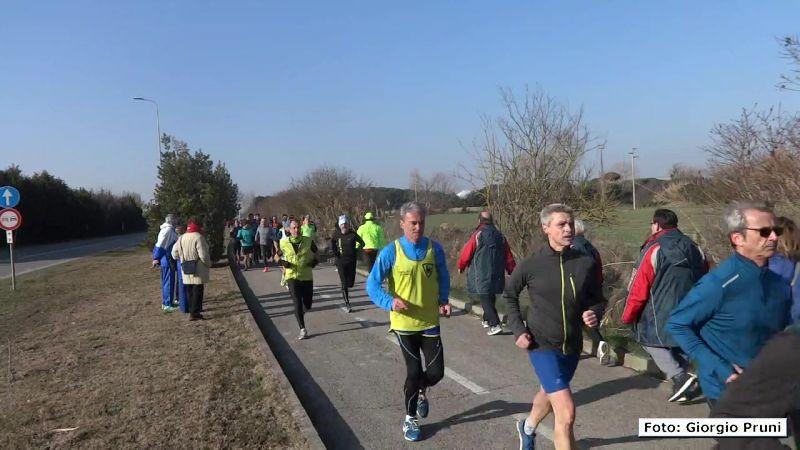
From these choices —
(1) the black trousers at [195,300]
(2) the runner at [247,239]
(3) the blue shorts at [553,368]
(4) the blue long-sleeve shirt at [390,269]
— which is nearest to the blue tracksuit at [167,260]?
(1) the black trousers at [195,300]

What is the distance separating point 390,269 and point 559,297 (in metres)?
1.54

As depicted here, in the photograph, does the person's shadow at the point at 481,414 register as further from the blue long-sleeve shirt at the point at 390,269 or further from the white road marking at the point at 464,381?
the blue long-sleeve shirt at the point at 390,269

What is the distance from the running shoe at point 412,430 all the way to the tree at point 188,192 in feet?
52.4

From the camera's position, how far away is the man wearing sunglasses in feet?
9.29

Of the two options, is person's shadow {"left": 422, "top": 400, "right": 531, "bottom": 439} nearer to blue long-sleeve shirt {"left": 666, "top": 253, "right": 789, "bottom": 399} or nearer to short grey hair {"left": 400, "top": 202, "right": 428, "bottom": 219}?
short grey hair {"left": 400, "top": 202, "right": 428, "bottom": 219}

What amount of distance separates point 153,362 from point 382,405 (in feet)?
11.3

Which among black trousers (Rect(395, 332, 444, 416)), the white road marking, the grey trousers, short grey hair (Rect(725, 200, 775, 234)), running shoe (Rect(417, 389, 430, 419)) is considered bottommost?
the white road marking

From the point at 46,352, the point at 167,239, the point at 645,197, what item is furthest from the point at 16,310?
the point at 645,197

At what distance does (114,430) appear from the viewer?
16.3ft

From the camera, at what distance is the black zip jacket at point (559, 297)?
12.1ft

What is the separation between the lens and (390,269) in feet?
15.4

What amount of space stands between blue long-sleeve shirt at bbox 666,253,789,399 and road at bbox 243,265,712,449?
1.87 metres

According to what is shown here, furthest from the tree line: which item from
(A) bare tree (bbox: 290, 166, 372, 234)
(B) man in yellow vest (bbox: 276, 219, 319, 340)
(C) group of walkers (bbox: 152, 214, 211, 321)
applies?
(B) man in yellow vest (bbox: 276, 219, 319, 340)

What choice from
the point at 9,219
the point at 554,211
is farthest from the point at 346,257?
the point at 9,219
